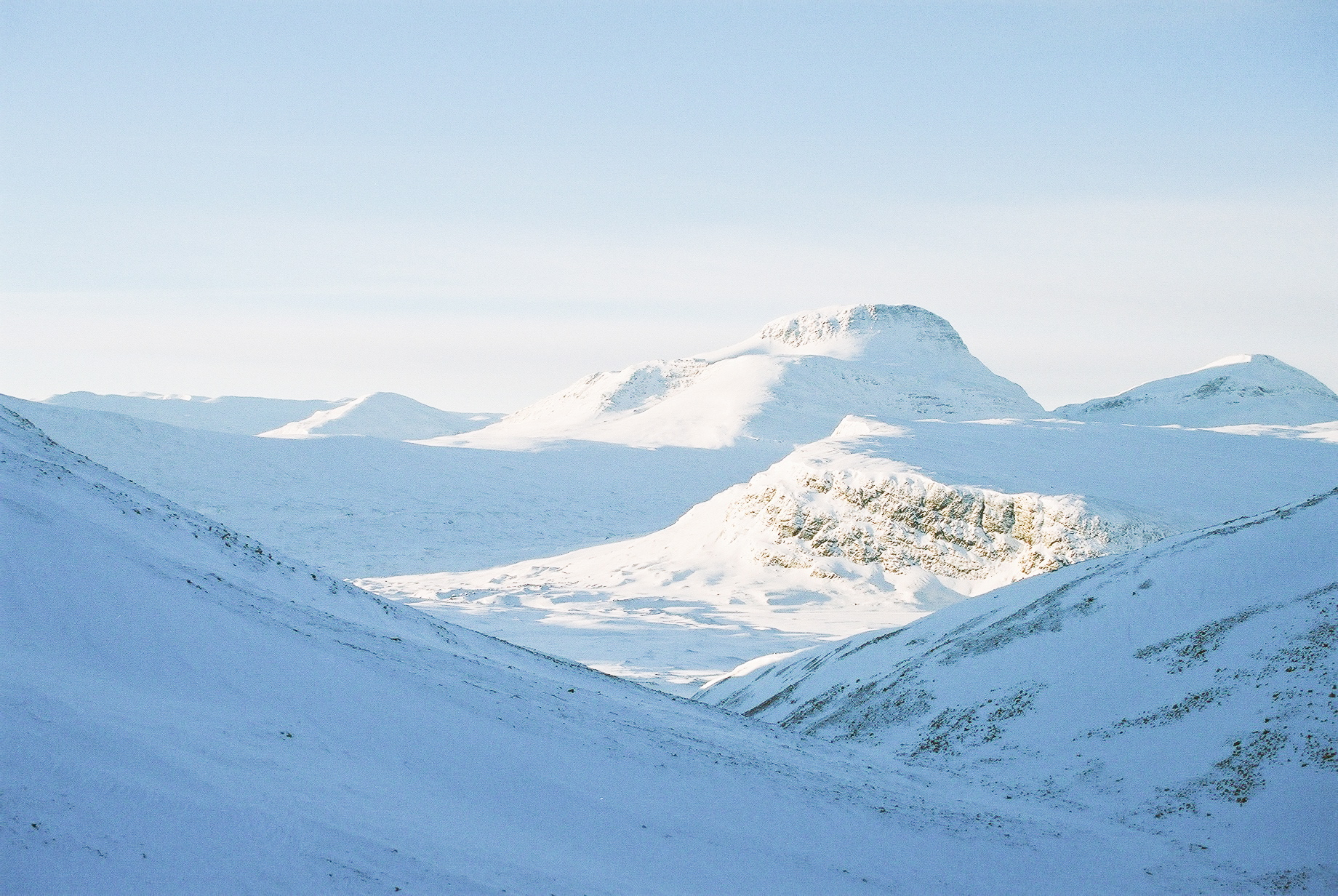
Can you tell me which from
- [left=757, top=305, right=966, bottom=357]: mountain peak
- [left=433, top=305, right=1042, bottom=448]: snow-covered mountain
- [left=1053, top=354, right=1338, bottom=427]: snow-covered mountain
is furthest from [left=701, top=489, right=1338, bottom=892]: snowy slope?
[left=757, top=305, right=966, bottom=357]: mountain peak

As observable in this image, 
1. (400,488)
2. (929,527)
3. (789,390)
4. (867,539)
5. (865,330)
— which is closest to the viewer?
(929,527)

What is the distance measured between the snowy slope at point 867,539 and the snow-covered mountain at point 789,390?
204ft

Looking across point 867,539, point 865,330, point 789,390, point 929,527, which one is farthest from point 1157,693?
point 865,330

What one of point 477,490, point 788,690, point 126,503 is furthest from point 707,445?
point 126,503

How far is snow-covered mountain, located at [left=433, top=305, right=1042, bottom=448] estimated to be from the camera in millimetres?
146375

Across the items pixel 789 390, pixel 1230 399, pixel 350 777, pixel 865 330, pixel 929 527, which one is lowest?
pixel 350 777

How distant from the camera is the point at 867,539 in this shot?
6344cm

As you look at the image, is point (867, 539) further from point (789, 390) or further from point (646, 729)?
point (789, 390)

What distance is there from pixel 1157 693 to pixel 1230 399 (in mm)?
158067

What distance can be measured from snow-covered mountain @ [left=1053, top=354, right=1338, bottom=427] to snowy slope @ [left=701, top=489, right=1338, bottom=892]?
136 metres

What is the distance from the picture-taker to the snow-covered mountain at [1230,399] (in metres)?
152

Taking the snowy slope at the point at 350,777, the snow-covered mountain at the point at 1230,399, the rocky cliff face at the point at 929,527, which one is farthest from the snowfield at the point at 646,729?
the snow-covered mountain at the point at 1230,399

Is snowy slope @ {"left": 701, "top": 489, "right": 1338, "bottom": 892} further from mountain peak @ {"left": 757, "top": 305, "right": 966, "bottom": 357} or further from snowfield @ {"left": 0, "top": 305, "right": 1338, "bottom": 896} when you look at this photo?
mountain peak @ {"left": 757, "top": 305, "right": 966, "bottom": 357}

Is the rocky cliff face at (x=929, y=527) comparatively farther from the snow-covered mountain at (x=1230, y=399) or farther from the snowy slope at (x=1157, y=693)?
the snow-covered mountain at (x=1230, y=399)
